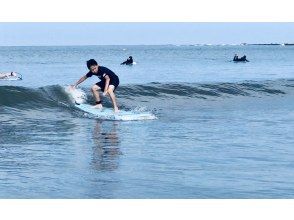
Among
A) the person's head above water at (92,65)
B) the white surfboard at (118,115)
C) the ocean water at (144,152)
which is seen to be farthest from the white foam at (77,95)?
the person's head above water at (92,65)

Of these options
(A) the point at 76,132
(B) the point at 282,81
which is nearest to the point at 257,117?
(A) the point at 76,132

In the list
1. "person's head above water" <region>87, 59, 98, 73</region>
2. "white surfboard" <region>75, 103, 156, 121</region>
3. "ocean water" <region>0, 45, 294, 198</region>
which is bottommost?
"ocean water" <region>0, 45, 294, 198</region>

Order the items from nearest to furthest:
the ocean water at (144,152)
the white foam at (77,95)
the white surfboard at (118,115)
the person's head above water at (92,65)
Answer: the ocean water at (144,152)
the person's head above water at (92,65)
the white surfboard at (118,115)
the white foam at (77,95)

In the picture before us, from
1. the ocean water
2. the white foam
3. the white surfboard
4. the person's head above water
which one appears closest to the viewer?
the ocean water

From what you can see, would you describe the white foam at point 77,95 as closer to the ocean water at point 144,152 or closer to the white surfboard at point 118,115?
the ocean water at point 144,152

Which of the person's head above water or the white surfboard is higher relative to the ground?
the person's head above water

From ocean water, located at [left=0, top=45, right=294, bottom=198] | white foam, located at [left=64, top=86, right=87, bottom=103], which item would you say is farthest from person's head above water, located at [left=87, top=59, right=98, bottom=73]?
white foam, located at [left=64, top=86, right=87, bottom=103]

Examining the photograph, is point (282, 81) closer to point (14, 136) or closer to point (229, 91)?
point (229, 91)

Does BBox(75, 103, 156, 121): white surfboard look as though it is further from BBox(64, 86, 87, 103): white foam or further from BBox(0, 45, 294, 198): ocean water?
BBox(64, 86, 87, 103): white foam

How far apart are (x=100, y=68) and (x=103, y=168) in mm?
5042

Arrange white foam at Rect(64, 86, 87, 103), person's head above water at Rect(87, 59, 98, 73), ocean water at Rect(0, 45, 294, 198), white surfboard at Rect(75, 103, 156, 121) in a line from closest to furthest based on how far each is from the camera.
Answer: ocean water at Rect(0, 45, 294, 198) → person's head above water at Rect(87, 59, 98, 73) → white surfboard at Rect(75, 103, 156, 121) → white foam at Rect(64, 86, 87, 103)

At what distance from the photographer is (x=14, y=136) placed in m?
10.3

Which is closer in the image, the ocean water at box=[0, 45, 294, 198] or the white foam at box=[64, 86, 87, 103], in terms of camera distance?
the ocean water at box=[0, 45, 294, 198]
